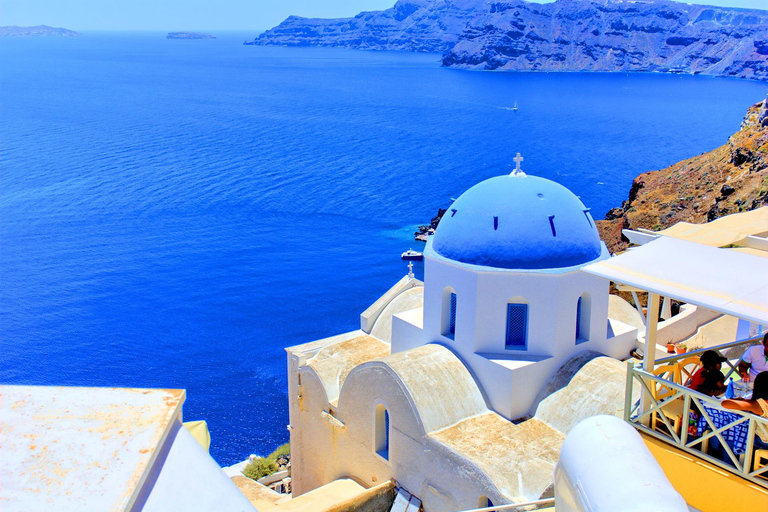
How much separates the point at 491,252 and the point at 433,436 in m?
3.51

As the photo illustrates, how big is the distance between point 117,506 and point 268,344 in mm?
31196

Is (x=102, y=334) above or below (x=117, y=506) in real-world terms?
below

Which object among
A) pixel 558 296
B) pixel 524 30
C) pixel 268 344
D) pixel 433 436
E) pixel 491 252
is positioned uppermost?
pixel 524 30

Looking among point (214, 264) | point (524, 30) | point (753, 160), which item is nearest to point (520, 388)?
point (753, 160)

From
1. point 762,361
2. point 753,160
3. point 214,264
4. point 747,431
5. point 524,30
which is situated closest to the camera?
point 747,431

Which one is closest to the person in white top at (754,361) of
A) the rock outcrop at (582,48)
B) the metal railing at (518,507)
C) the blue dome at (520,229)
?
the metal railing at (518,507)

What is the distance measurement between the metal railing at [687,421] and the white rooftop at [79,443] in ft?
16.6

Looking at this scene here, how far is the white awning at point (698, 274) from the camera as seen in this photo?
659cm

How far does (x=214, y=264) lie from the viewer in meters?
44.5

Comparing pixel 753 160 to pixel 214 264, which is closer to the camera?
pixel 753 160

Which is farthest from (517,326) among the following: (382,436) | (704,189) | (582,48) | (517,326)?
(582,48)

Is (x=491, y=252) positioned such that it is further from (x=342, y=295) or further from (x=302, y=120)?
(x=302, y=120)

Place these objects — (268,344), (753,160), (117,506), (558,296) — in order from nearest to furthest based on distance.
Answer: (117,506)
(558,296)
(753,160)
(268,344)

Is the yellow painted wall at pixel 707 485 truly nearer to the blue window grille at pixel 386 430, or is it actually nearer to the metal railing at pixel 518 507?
the metal railing at pixel 518 507
